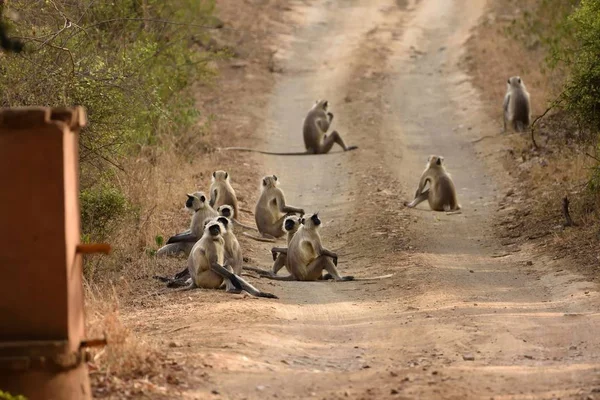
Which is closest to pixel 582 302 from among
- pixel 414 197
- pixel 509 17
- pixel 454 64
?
pixel 414 197

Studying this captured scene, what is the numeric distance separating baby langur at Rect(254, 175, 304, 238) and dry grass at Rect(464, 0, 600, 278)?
9.91 ft

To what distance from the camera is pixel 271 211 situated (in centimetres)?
1650

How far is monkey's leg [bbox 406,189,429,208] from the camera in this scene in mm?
18261

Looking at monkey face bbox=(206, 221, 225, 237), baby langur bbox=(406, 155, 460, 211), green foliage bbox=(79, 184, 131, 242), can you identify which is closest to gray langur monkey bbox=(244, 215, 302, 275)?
monkey face bbox=(206, 221, 225, 237)

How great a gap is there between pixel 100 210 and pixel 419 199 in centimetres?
597

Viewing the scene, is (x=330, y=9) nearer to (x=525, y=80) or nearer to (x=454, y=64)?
(x=454, y=64)

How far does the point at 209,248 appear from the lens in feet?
40.6

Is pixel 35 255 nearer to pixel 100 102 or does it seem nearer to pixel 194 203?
pixel 100 102

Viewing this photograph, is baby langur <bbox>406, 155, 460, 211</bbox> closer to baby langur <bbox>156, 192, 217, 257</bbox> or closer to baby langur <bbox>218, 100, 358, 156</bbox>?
baby langur <bbox>218, 100, 358, 156</bbox>

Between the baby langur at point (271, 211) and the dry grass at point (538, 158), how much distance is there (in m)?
3.02

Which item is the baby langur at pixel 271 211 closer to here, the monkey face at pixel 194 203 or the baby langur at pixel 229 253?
the monkey face at pixel 194 203

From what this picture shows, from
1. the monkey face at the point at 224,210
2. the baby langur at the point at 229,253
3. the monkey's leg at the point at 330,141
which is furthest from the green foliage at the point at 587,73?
the monkey's leg at the point at 330,141

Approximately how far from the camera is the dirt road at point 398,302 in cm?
830

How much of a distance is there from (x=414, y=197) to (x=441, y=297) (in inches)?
278
